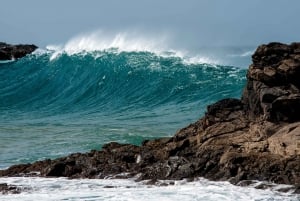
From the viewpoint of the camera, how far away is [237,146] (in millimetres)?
9742

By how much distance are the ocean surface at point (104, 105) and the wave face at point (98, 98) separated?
26 mm

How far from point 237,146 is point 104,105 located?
45.2 feet

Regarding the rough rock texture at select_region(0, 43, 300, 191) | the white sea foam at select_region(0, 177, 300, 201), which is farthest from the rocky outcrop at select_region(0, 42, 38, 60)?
the white sea foam at select_region(0, 177, 300, 201)

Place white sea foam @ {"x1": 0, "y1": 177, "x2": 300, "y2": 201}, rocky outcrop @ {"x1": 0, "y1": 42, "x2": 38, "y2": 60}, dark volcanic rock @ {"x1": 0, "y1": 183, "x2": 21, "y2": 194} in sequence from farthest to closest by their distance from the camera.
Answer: rocky outcrop @ {"x1": 0, "y1": 42, "x2": 38, "y2": 60}
dark volcanic rock @ {"x1": 0, "y1": 183, "x2": 21, "y2": 194}
white sea foam @ {"x1": 0, "y1": 177, "x2": 300, "y2": 201}

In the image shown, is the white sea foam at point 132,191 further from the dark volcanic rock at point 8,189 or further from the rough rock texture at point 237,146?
the rough rock texture at point 237,146

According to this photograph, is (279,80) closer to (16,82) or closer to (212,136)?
(212,136)

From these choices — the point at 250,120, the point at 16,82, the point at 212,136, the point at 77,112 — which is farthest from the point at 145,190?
the point at 16,82

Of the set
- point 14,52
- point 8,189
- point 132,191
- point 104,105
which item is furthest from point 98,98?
point 14,52

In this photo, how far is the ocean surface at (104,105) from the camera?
895cm

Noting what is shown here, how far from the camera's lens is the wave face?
1593 cm

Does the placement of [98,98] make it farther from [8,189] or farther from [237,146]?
[8,189]

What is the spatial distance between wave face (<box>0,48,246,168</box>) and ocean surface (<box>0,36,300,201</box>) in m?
0.03

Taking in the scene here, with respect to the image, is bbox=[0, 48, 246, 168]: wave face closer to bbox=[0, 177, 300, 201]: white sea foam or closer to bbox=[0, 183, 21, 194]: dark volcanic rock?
bbox=[0, 183, 21, 194]: dark volcanic rock

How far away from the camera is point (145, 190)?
890 centimetres
